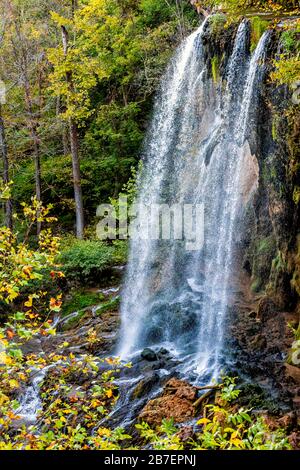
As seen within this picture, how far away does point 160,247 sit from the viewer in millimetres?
14789

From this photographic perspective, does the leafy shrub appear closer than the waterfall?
No

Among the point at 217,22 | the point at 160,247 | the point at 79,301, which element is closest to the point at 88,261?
the point at 79,301

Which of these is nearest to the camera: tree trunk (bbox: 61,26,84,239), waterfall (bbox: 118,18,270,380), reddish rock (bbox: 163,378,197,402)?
reddish rock (bbox: 163,378,197,402)

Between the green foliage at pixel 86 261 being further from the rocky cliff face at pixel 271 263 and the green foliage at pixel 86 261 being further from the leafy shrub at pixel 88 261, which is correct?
the rocky cliff face at pixel 271 263

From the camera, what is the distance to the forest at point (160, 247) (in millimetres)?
5777

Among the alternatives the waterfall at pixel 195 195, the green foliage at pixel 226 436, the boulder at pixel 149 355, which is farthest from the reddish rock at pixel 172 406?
the green foliage at pixel 226 436

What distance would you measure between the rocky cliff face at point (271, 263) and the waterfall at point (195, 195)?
42cm

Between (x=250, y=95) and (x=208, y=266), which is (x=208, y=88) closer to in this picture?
(x=250, y=95)

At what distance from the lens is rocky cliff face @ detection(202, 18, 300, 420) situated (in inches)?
338

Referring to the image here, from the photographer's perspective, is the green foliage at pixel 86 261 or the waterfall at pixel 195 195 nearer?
the waterfall at pixel 195 195

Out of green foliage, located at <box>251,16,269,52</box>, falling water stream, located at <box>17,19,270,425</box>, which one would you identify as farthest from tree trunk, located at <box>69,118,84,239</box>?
green foliage, located at <box>251,16,269,52</box>

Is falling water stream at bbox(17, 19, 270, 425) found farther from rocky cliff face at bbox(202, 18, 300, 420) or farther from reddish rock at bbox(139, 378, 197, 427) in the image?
reddish rock at bbox(139, 378, 197, 427)

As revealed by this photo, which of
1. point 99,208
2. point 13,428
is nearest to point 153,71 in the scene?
point 99,208

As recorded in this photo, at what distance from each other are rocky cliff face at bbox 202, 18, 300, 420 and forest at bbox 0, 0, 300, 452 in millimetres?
41
